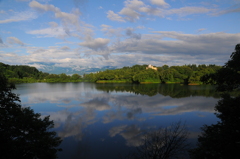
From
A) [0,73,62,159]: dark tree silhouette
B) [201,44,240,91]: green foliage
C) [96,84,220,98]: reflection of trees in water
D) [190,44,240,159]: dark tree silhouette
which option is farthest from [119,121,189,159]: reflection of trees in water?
[96,84,220,98]: reflection of trees in water

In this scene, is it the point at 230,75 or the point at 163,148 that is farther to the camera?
the point at 163,148

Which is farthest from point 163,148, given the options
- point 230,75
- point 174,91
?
point 174,91

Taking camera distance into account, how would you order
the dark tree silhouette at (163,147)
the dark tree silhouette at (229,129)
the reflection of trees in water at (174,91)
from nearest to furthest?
1. the dark tree silhouette at (229,129)
2. the dark tree silhouette at (163,147)
3. the reflection of trees in water at (174,91)

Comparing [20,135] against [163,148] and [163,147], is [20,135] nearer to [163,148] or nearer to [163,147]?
[163,147]

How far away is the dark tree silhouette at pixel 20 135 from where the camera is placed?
6.46 m

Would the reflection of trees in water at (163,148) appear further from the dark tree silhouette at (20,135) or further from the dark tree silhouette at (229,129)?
the dark tree silhouette at (20,135)

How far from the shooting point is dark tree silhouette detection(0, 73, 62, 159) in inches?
254

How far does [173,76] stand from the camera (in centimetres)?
8338

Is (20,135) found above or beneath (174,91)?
above

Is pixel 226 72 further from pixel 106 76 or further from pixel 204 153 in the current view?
pixel 106 76

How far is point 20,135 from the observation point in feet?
23.5

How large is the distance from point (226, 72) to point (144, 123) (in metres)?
11.0

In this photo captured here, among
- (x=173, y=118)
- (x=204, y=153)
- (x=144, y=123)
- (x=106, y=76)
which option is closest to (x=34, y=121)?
(x=204, y=153)

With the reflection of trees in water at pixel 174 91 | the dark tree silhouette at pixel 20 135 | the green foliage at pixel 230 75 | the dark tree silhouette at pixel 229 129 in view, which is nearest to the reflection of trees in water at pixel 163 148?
the dark tree silhouette at pixel 229 129
